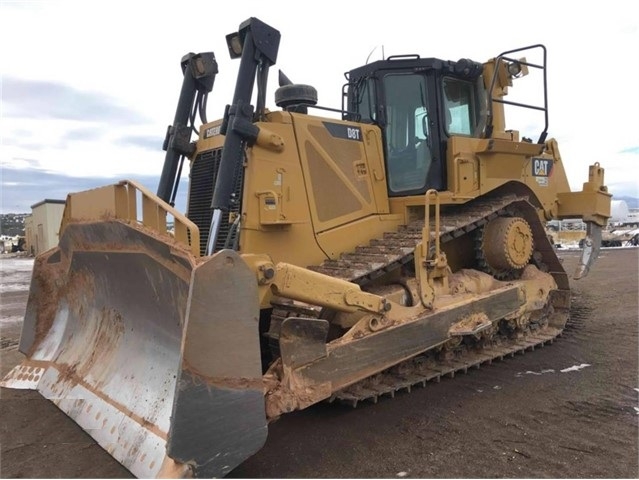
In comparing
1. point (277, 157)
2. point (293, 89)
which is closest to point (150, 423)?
point (277, 157)

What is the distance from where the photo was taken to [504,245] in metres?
5.46

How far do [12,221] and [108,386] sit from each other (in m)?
48.7

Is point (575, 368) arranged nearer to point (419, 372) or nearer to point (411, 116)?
point (419, 372)

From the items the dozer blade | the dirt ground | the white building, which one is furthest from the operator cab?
the white building

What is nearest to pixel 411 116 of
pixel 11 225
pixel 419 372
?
pixel 419 372

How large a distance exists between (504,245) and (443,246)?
0.63 m

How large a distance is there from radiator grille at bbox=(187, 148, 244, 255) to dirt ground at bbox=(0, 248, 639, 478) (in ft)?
5.51

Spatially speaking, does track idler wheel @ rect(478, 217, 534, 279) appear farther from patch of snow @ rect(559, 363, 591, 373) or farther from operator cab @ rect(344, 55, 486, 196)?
patch of snow @ rect(559, 363, 591, 373)

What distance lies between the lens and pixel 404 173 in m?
5.40

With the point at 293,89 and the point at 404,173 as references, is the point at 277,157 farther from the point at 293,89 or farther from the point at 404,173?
the point at 404,173

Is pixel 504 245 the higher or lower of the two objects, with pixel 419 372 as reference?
higher

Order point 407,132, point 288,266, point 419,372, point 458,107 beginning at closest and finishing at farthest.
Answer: point 288,266 < point 419,372 < point 407,132 < point 458,107

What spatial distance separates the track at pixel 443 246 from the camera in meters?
4.26

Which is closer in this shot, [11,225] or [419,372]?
[419,372]
